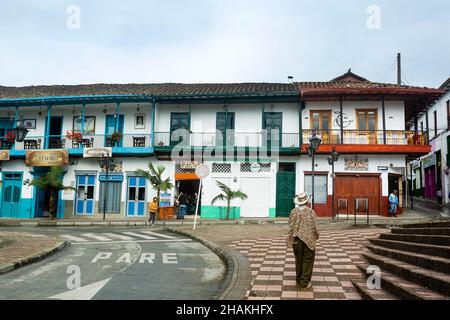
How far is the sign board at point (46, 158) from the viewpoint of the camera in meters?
24.0

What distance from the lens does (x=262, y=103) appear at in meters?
23.7

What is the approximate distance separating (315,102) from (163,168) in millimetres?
9118

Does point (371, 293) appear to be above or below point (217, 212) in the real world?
below

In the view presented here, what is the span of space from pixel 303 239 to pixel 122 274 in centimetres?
354

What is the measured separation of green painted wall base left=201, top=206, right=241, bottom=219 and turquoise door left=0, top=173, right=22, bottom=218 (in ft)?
36.8

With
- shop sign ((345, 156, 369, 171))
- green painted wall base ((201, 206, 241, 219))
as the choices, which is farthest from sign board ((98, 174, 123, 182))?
shop sign ((345, 156, 369, 171))

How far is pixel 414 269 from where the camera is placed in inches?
247

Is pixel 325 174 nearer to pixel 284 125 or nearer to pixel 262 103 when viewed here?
pixel 284 125

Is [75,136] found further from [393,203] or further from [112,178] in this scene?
[393,203]

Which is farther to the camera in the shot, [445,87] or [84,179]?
[445,87]

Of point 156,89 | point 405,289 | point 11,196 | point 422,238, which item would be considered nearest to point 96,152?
point 156,89
